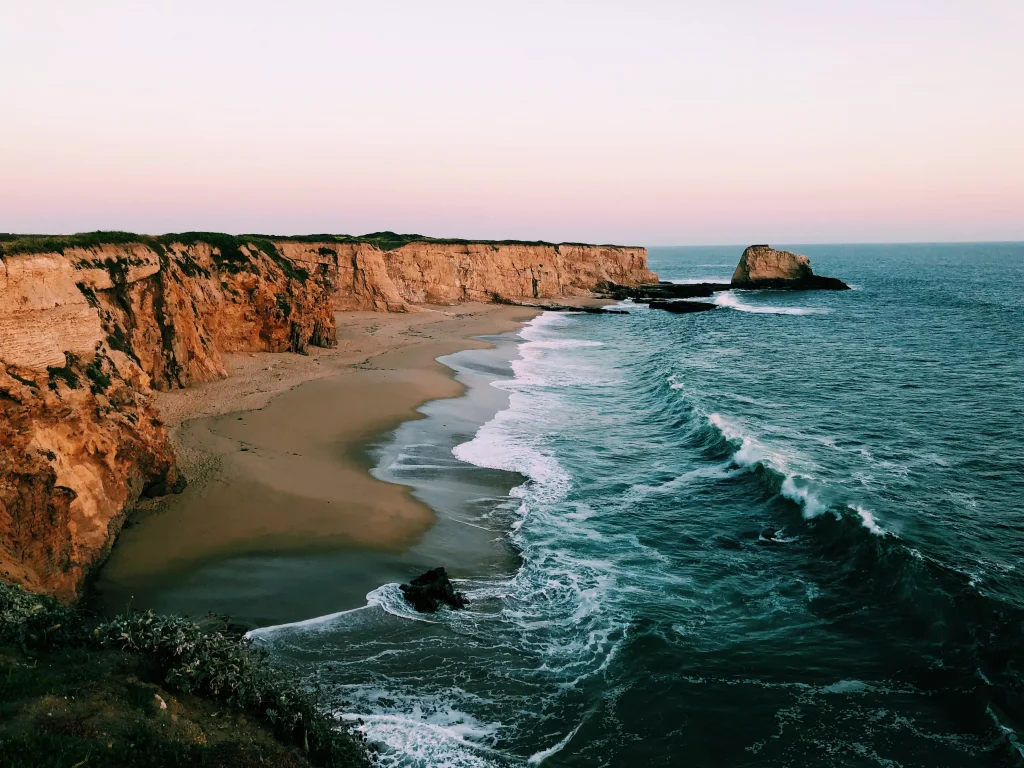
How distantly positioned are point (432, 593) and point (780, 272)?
88495 mm

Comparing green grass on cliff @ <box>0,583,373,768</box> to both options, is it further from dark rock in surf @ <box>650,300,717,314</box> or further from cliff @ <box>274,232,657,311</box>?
dark rock in surf @ <box>650,300,717,314</box>

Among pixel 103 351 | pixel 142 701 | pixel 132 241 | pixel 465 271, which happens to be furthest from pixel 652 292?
pixel 142 701

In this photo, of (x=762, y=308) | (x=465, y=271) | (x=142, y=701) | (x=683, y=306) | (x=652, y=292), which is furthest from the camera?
(x=652, y=292)

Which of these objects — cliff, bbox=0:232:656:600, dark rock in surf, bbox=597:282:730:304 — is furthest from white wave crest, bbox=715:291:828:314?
cliff, bbox=0:232:656:600

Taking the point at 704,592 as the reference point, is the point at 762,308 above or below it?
above

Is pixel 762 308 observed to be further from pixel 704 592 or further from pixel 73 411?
pixel 73 411

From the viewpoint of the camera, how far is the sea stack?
88.5m

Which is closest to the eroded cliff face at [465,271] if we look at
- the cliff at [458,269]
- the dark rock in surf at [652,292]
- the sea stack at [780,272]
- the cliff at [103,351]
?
the cliff at [458,269]

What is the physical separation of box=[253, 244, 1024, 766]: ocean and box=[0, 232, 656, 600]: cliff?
4436mm

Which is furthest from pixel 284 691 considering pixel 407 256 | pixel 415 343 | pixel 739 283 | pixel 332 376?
pixel 739 283

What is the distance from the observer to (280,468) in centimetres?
1831

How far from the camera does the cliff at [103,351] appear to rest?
1130cm

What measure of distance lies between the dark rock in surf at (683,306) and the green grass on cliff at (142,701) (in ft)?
212

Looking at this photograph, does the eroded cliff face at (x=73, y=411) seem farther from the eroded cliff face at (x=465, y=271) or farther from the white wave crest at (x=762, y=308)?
the white wave crest at (x=762, y=308)
